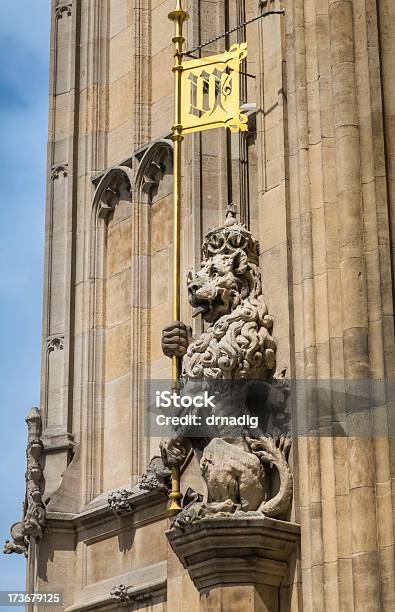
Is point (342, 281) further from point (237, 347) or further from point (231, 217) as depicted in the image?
point (231, 217)

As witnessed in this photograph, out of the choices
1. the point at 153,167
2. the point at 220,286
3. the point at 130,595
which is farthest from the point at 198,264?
the point at 130,595

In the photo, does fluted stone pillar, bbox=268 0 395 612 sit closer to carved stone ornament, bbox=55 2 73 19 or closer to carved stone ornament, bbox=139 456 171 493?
carved stone ornament, bbox=139 456 171 493

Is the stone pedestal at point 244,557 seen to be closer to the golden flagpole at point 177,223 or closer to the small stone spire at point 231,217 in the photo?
the golden flagpole at point 177,223

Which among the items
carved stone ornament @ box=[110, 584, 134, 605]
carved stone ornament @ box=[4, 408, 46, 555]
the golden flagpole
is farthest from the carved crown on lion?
carved stone ornament @ box=[4, 408, 46, 555]

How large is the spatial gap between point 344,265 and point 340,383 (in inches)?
28.5

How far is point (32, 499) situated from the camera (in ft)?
47.4

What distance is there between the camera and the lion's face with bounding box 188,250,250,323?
450 inches

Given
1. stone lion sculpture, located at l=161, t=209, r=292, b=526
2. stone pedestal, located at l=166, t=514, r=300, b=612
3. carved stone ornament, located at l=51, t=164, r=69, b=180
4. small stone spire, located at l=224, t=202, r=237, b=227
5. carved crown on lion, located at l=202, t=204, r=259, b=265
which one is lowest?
stone pedestal, located at l=166, t=514, r=300, b=612

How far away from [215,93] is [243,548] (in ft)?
11.5

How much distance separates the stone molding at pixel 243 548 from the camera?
35.1ft

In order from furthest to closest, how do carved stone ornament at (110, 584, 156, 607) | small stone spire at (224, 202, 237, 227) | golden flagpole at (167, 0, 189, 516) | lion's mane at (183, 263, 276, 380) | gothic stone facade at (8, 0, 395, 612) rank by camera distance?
carved stone ornament at (110, 584, 156, 607), small stone spire at (224, 202, 237, 227), golden flagpole at (167, 0, 189, 516), lion's mane at (183, 263, 276, 380), gothic stone facade at (8, 0, 395, 612)

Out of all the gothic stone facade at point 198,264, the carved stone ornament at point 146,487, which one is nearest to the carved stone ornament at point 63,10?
the gothic stone facade at point 198,264

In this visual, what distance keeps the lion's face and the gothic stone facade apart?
7.1 inches

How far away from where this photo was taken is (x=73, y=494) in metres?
14.5
